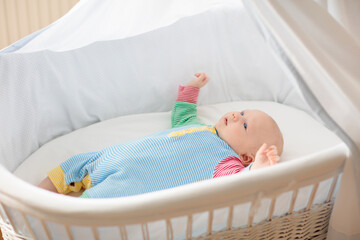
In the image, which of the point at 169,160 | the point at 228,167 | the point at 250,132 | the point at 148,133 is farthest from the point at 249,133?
the point at 148,133

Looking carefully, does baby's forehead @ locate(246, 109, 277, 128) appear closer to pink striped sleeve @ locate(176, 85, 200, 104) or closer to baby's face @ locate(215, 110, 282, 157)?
baby's face @ locate(215, 110, 282, 157)

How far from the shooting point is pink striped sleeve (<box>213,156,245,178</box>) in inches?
50.2

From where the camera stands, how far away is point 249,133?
1.40 m

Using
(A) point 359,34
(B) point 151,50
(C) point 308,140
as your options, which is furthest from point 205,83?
(A) point 359,34

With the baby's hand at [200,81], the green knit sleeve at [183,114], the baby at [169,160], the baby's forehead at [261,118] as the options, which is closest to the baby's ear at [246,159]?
the baby at [169,160]

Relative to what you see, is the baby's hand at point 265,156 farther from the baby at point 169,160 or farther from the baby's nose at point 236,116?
the baby's nose at point 236,116

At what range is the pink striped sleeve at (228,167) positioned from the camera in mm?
1274

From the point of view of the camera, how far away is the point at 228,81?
182cm

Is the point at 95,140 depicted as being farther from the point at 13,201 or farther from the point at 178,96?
the point at 13,201

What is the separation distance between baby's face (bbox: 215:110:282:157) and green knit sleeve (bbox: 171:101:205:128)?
0.59ft

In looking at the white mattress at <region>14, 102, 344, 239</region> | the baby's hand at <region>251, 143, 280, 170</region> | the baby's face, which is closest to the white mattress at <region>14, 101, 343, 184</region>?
the white mattress at <region>14, 102, 344, 239</region>

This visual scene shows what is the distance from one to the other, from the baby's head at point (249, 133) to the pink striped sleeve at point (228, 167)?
2.7 inches

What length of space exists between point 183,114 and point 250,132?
311 millimetres

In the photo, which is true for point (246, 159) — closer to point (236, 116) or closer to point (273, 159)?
point (236, 116)
